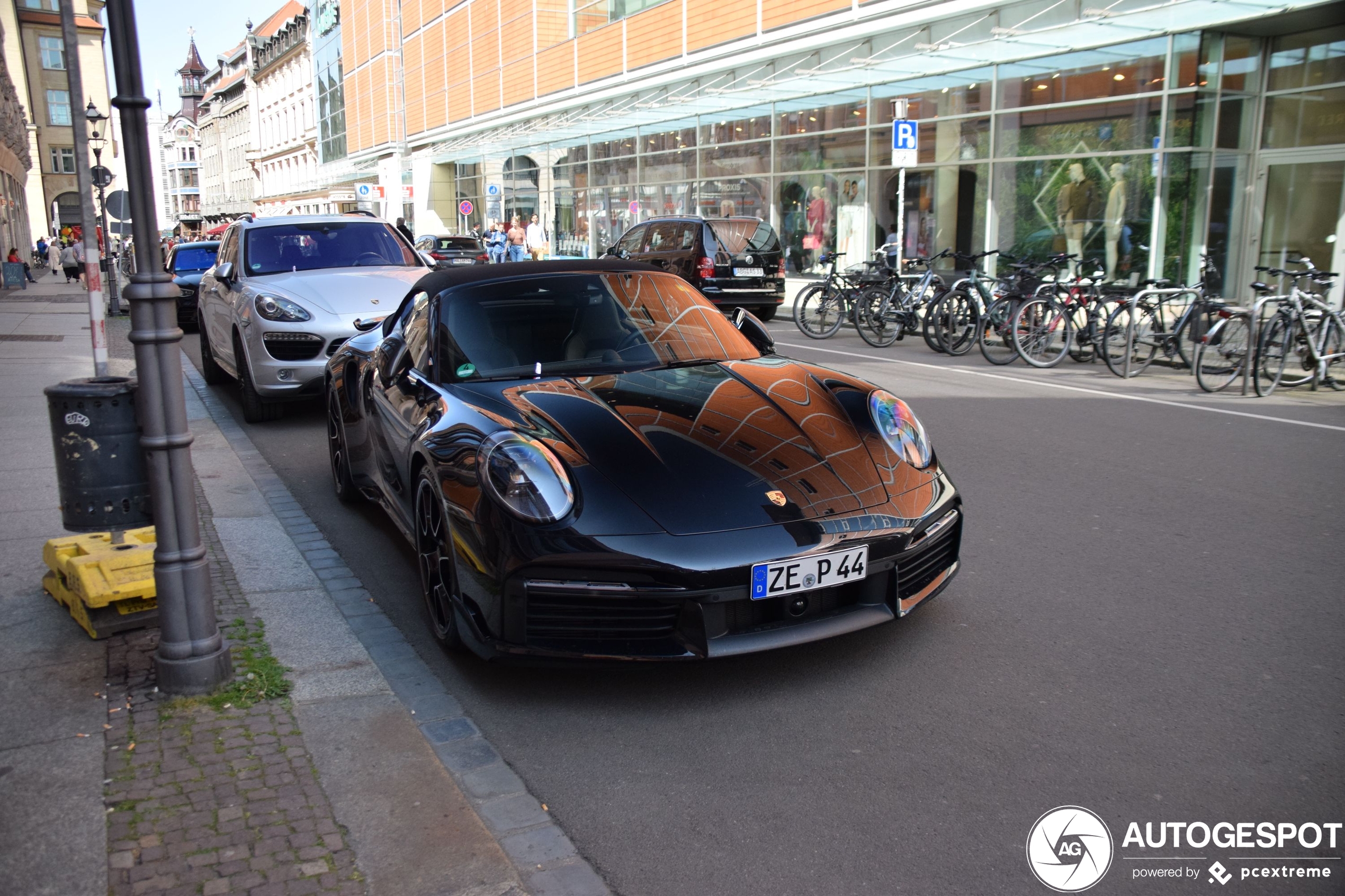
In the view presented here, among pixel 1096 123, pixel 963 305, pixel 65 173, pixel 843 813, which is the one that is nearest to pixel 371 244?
pixel 963 305

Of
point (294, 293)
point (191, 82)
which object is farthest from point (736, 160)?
point (191, 82)

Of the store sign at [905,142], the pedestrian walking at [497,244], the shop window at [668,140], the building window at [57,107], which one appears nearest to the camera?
the store sign at [905,142]

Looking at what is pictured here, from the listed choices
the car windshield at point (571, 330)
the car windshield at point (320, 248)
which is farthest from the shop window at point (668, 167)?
the car windshield at point (571, 330)

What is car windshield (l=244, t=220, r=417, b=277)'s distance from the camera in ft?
32.7

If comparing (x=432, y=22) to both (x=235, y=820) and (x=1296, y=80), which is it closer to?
(x=1296, y=80)

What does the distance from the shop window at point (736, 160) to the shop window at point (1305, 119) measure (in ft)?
36.9

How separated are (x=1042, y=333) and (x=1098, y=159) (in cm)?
599

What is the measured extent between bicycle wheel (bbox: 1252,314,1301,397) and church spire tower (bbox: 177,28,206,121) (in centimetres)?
17121

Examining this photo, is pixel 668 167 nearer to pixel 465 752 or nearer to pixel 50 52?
pixel 465 752

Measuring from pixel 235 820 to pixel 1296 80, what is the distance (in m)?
17.8

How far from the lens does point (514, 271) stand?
201 inches

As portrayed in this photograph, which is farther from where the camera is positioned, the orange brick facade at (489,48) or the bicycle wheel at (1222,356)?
the orange brick facade at (489,48)

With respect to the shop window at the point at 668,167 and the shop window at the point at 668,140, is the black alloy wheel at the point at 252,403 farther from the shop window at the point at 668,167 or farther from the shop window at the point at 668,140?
the shop window at the point at 668,140

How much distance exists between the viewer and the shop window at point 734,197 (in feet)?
83.0
